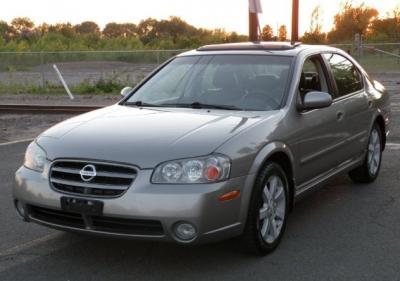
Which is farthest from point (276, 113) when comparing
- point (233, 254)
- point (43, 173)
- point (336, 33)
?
point (336, 33)

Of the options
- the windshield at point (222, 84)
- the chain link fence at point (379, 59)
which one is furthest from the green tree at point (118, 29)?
the windshield at point (222, 84)

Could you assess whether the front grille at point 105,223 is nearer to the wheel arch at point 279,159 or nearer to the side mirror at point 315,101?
the wheel arch at point 279,159

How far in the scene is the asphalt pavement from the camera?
4.45 m

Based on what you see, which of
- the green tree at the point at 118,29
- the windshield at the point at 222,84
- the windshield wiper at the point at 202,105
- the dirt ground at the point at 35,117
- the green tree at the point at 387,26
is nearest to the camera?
the windshield wiper at the point at 202,105

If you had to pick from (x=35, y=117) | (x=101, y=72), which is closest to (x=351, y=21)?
(x=101, y=72)

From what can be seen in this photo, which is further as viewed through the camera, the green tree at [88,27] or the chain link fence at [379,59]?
the green tree at [88,27]

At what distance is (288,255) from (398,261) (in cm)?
81

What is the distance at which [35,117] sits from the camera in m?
14.9

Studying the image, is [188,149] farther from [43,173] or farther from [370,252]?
[370,252]

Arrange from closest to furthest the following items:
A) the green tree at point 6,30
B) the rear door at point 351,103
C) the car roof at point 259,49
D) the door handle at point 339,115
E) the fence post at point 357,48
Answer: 1. the car roof at point 259,49
2. the door handle at point 339,115
3. the rear door at point 351,103
4. the fence post at point 357,48
5. the green tree at point 6,30

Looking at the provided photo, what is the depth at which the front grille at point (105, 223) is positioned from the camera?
4.24 m

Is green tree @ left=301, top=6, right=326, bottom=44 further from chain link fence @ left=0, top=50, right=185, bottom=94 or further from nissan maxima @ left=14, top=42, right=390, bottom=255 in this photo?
nissan maxima @ left=14, top=42, right=390, bottom=255

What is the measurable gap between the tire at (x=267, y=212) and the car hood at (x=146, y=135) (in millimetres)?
423

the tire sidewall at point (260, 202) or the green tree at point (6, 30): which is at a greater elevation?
the tire sidewall at point (260, 202)
